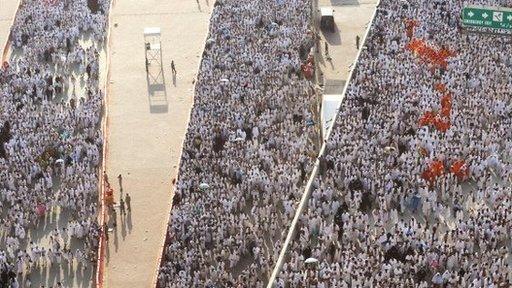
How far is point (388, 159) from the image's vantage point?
2834 cm

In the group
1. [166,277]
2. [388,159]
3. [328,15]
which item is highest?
[328,15]

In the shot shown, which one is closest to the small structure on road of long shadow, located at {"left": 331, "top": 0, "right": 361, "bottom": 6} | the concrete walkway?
long shadow, located at {"left": 331, "top": 0, "right": 361, "bottom": 6}

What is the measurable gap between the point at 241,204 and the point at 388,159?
16.0 feet

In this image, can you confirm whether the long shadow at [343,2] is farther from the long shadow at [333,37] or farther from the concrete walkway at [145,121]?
the concrete walkway at [145,121]

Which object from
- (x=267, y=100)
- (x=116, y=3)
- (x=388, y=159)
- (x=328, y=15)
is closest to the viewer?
(x=388, y=159)

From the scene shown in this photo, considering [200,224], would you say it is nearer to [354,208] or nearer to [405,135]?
[354,208]

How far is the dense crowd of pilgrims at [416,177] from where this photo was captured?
23812mm

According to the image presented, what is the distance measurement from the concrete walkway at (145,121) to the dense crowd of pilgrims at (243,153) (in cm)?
112

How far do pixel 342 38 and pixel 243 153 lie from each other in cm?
1298

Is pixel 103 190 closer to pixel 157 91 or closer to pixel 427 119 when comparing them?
pixel 157 91

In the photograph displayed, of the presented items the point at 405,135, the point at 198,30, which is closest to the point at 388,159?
the point at 405,135

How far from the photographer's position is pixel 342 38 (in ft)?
136

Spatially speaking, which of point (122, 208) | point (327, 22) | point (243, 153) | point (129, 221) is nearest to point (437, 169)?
point (243, 153)

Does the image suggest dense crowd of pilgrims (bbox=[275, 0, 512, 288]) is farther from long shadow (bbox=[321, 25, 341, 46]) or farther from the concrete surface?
long shadow (bbox=[321, 25, 341, 46])
